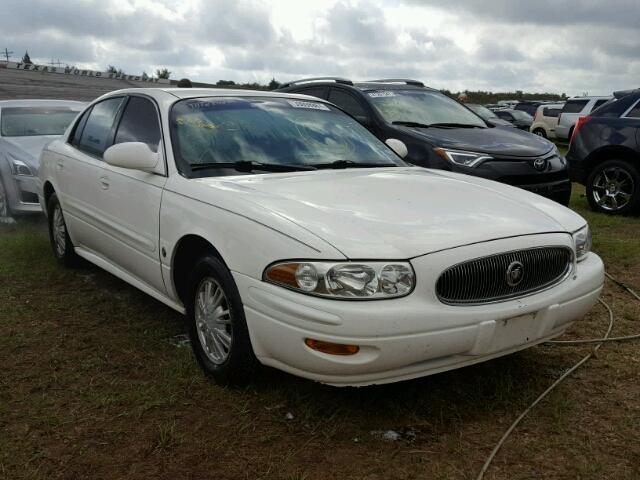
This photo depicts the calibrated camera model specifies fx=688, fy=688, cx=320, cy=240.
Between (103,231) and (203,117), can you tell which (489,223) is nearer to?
(203,117)

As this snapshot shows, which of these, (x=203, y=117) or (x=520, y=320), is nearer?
(x=520, y=320)

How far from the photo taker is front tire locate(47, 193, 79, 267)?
5.54 meters

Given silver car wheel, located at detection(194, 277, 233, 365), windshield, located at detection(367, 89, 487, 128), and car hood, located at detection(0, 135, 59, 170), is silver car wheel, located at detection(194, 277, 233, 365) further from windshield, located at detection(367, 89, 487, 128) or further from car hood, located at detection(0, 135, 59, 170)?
car hood, located at detection(0, 135, 59, 170)

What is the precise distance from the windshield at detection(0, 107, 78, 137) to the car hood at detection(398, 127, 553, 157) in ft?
14.4

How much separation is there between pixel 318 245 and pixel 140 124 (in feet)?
6.98

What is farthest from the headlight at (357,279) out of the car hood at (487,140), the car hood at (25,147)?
the car hood at (25,147)

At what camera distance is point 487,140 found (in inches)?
285

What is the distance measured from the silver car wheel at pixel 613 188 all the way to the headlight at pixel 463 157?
248 centimetres

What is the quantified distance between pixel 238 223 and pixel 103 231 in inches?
69.7

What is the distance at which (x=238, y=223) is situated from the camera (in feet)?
10.3

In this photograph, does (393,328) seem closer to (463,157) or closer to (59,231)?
(59,231)

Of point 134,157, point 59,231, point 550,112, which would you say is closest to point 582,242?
point 134,157

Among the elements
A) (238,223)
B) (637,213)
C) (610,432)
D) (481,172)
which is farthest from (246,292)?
(637,213)

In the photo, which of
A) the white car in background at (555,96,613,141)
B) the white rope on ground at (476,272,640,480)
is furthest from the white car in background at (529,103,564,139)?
the white rope on ground at (476,272,640,480)
